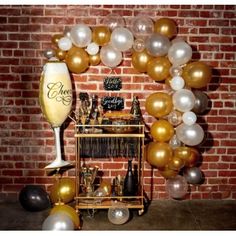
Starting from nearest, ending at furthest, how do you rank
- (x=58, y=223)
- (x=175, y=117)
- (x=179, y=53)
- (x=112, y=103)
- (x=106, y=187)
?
(x=58, y=223) → (x=179, y=53) → (x=175, y=117) → (x=106, y=187) → (x=112, y=103)

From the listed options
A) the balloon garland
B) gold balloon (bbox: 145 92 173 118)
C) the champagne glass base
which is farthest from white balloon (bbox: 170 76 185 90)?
the champagne glass base

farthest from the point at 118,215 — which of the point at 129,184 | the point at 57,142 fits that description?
the point at 57,142

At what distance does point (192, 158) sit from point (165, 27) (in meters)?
1.19

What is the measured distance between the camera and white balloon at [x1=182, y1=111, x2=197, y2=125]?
347cm

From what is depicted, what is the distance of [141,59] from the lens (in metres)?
3.59

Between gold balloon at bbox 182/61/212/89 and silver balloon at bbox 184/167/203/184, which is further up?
gold balloon at bbox 182/61/212/89

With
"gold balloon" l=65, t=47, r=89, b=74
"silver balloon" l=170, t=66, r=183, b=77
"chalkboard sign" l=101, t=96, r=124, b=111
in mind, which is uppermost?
"gold balloon" l=65, t=47, r=89, b=74

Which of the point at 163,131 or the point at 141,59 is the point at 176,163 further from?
the point at 141,59

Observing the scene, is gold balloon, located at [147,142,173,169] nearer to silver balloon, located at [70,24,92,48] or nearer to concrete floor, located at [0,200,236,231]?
concrete floor, located at [0,200,236,231]

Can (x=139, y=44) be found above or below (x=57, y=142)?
above

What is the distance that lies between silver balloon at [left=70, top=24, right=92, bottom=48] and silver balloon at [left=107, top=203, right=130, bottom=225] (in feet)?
4.77

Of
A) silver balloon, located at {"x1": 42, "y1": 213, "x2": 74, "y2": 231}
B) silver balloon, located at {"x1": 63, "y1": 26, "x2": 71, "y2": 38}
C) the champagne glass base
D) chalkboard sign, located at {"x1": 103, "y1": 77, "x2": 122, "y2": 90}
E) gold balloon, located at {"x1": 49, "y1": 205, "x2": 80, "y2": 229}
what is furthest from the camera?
chalkboard sign, located at {"x1": 103, "y1": 77, "x2": 122, "y2": 90}

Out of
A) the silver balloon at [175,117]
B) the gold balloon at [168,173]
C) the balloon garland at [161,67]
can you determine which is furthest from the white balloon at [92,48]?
the gold balloon at [168,173]
